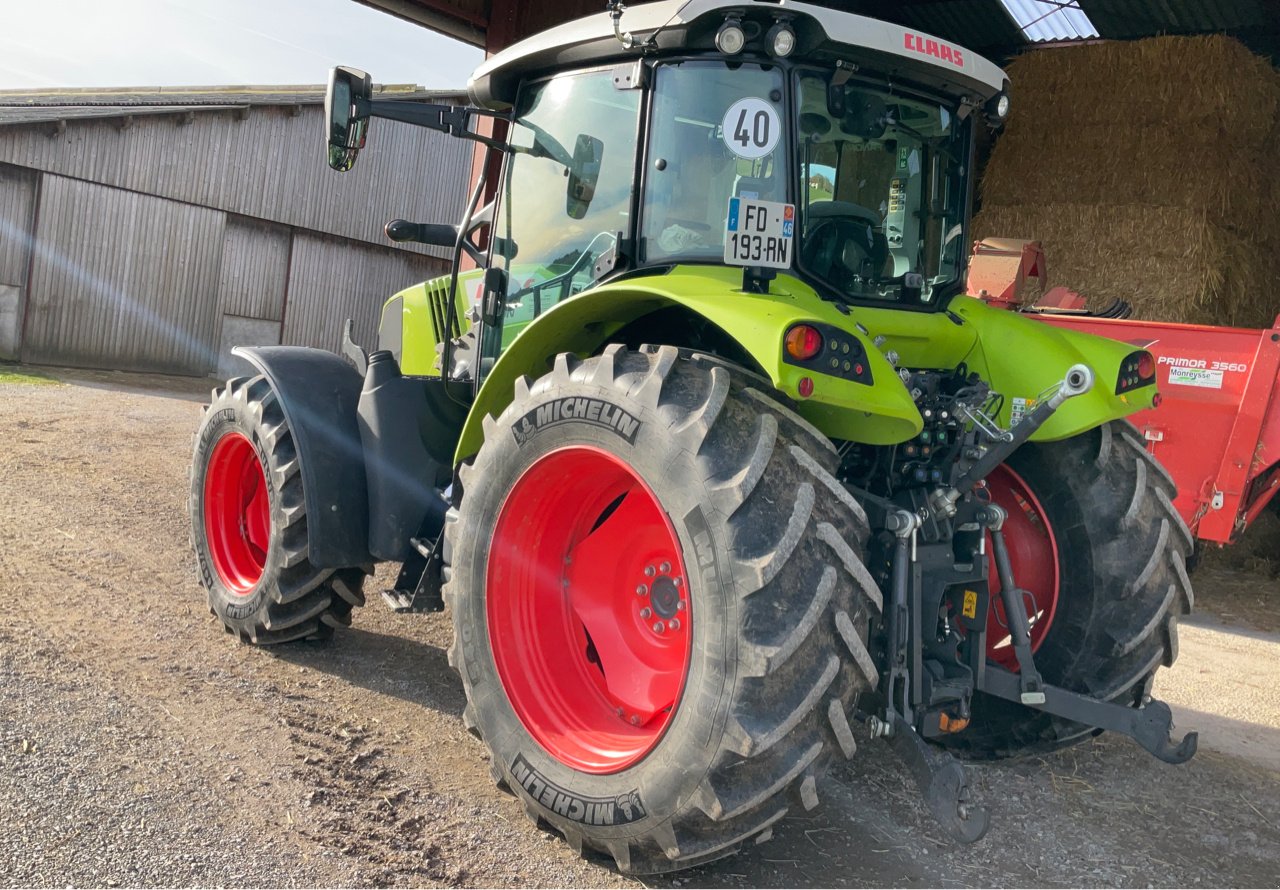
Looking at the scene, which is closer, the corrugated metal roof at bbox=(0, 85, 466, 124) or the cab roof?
Result: the cab roof

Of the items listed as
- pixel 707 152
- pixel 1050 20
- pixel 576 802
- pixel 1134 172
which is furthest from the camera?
pixel 1050 20

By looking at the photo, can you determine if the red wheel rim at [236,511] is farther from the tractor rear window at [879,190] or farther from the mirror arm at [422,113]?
the tractor rear window at [879,190]

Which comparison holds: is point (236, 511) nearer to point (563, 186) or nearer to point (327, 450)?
point (327, 450)

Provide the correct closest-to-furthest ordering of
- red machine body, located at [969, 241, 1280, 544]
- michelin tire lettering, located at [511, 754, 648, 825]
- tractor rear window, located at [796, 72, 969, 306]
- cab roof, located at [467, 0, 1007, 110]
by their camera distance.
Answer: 1. michelin tire lettering, located at [511, 754, 648, 825]
2. cab roof, located at [467, 0, 1007, 110]
3. tractor rear window, located at [796, 72, 969, 306]
4. red machine body, located at [969, 241, 1280, 544]

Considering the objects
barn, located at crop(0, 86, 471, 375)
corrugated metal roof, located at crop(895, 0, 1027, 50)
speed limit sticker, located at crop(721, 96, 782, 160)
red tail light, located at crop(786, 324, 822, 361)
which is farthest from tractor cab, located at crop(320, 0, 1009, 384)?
barn, located at crop(0, 86, 471, 375)

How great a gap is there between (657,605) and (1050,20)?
10859 mm

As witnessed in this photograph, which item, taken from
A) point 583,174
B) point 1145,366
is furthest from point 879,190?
point 1145,366

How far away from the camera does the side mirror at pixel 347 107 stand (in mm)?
3506

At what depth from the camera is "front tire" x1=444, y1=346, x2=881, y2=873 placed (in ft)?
8.31

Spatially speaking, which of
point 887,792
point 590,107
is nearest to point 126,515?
point 590,107

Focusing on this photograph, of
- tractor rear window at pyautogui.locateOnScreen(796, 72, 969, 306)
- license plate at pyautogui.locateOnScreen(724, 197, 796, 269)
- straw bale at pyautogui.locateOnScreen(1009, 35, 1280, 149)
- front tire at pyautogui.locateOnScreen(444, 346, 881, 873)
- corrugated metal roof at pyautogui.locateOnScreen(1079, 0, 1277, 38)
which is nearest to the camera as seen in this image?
front tire at pyautogui.locateOnScreen(444, 346, 881, 873)

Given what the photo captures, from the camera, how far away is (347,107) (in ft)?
11.5

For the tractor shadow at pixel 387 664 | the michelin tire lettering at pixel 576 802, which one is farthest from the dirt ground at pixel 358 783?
the michelin tire lettering at pixel 576 802

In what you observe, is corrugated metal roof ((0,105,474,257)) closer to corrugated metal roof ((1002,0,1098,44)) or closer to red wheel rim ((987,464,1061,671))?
corrugated metal roof ((1002,0,1098,44))
